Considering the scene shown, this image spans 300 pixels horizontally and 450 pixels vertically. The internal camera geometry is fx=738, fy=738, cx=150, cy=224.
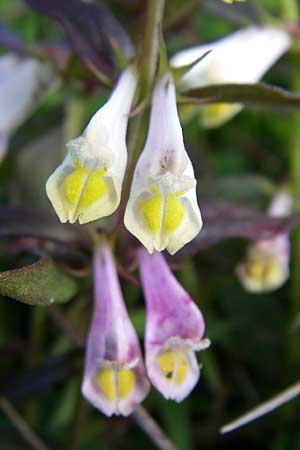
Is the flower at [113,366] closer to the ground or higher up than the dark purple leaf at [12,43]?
closer to the ground

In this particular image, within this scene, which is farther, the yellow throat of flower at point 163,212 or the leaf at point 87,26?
the leaf at point 87,26

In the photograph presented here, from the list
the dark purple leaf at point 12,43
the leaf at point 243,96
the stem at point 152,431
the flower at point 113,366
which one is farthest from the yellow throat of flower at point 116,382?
the dark purple leaf at point 12,43

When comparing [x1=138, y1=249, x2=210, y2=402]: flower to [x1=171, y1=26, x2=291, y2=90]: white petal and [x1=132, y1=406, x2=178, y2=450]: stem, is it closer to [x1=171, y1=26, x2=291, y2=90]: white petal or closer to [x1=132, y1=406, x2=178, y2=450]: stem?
[x1=132, y1=406, x2=178, y2=450]: stem

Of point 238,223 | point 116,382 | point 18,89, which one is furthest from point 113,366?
point 18,89

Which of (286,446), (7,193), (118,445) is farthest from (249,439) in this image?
(7,193)

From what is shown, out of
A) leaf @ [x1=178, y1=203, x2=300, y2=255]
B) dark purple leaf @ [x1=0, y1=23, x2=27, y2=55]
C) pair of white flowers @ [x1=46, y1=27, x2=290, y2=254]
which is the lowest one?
leaf @ [x1=178, y1=203, x2=300, y2=255]

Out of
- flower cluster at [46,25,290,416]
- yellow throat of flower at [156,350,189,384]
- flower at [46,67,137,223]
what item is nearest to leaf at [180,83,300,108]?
flower cluster at [46,25,290,416]

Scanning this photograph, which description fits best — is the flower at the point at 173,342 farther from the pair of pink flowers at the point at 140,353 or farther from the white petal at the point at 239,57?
the white petal at the point at 239,57
